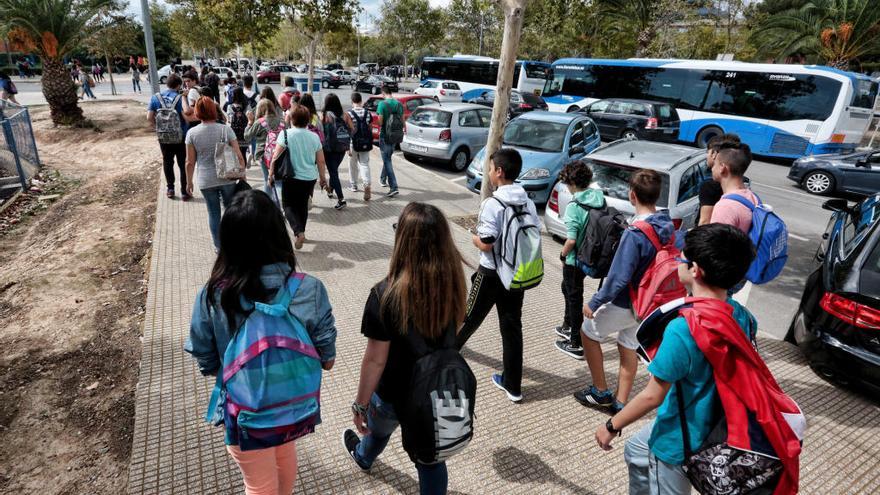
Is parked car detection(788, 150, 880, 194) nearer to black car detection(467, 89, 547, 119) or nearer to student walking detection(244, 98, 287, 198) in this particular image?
black car detection(467, 89, 547, 119)

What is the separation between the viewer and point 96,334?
4.28m

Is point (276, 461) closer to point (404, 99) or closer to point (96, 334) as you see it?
point (96, 334)

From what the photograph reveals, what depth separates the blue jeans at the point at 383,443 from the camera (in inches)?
83.3

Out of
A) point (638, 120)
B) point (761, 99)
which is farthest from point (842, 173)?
point (638, 120)

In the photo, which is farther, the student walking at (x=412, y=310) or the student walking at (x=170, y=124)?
the student walking at (x=170, y=124)

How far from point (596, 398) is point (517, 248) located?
1.30 metres

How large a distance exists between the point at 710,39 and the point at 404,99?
3152 cm

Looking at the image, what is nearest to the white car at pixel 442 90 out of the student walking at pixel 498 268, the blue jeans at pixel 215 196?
the blue jeans at pixel 215 196

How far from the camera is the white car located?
2625 cm

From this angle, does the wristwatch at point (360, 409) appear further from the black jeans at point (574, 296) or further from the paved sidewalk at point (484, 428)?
the black jeans at point (574, 296)

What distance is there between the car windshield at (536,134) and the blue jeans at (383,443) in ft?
24.1

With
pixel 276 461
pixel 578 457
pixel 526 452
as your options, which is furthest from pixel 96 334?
pixel 578 457

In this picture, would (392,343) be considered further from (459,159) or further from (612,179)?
(459,159)

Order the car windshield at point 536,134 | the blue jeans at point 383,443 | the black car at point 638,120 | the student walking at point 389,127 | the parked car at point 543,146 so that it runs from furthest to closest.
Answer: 1. the black car at point 638,120
2. the car windshield at point 536,134
3. the parked car at point 543,146
4. the student walking at point 389,127
5. the blue jeans at point 383,443
